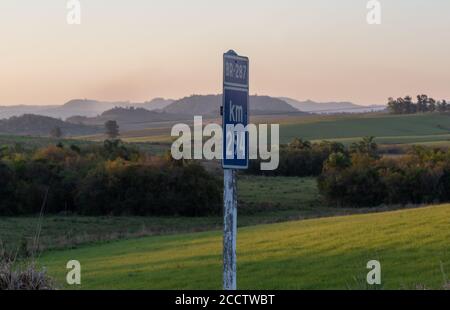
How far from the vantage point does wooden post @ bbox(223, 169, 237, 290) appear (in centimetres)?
779

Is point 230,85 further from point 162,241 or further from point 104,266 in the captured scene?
point 162,241

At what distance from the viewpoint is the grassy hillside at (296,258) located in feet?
58.1

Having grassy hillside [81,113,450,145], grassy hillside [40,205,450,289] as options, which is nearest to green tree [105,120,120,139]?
grassy hillside [81,113,450,145]

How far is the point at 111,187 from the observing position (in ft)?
185

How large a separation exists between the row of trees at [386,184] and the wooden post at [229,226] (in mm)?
54323

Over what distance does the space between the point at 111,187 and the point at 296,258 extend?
36584mm

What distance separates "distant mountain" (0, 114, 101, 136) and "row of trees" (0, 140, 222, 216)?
120672mm

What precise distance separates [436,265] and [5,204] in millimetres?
40846

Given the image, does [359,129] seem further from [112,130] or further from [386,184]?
[386,184]

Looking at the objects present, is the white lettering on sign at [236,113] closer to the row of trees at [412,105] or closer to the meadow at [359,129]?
the meadow at [359,129]

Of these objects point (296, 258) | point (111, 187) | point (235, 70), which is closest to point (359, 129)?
point (111, 187)

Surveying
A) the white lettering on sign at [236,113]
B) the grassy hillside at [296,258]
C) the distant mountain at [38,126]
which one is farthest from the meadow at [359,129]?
the white lettering on sign at [236,113]

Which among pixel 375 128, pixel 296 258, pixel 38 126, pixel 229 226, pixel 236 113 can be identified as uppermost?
pixel 38 126

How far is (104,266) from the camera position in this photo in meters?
23.8
